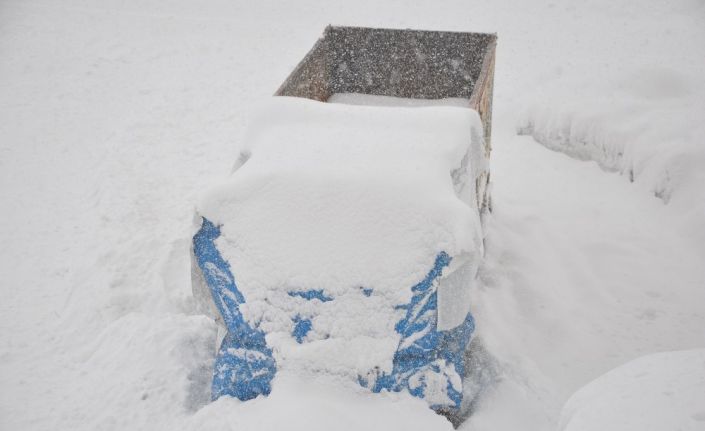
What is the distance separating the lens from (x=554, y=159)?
6137 mm

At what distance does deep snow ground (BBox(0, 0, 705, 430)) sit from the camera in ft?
12.1

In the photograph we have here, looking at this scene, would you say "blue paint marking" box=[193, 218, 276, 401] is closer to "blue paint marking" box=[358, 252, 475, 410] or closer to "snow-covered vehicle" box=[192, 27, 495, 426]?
"snow-covered vehicle" box=[192, 27, 495, 426]

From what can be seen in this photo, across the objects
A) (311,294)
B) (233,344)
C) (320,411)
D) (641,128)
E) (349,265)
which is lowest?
(320,411)

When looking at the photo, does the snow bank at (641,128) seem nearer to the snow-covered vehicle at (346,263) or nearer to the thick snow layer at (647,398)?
the thick snow layer at (647,398)

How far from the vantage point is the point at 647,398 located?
6.95 ft

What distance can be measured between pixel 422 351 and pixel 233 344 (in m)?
1.04

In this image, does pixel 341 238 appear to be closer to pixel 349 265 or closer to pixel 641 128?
pixel 349 265

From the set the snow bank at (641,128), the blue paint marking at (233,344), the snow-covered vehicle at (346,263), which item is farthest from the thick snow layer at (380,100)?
the blue paint marking at (233,344)

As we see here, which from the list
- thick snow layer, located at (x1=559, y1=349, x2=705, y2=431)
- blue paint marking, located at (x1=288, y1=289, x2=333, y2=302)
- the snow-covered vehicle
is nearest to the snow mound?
the snow-covered vehicle

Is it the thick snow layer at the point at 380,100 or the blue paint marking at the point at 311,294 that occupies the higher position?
the thick snow layer at the point at 380,100

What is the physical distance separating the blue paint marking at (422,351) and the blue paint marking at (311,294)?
408 mm

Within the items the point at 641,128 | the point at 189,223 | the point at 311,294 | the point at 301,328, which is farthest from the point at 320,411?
the point at 641,128

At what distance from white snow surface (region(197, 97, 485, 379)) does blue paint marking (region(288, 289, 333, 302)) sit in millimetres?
17

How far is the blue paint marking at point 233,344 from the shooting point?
9.23 ft
